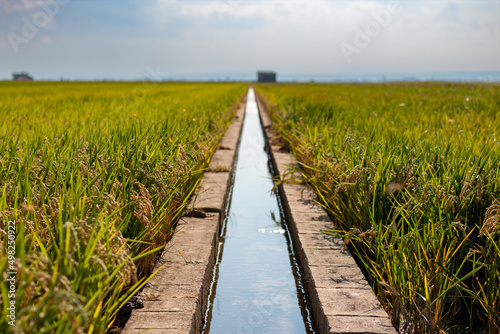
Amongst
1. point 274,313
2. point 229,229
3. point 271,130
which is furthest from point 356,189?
point 271,130

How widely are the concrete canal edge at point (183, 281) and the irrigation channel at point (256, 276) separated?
16 cm

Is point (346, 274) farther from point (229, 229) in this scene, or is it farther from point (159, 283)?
point (229, 229)

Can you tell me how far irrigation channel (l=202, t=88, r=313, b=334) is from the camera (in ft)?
7.89

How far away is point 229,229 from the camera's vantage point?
157 inches

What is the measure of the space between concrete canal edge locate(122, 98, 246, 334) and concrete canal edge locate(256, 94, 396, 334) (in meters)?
0.62

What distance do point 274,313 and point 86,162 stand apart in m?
1.59

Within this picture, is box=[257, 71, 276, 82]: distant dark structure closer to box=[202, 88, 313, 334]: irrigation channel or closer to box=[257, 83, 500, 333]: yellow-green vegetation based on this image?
box=[202, 88, 313, 334]: irrigation channel

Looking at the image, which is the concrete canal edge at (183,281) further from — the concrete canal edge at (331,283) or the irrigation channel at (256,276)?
the concrete canal edge at (331,283)

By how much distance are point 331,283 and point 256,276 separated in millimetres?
726

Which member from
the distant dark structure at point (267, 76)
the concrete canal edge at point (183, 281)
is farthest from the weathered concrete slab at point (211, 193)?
the distant dark structure at point (267, 76)

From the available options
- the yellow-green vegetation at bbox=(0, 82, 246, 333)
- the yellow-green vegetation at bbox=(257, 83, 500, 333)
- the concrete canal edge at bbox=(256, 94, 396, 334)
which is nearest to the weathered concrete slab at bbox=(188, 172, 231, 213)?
the yellow-green vegetation at bbox=(0, 82, 246, 333)

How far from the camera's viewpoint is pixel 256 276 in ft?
9.77

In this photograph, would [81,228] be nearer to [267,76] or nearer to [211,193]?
[211,193]

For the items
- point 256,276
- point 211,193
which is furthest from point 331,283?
point 211,193
